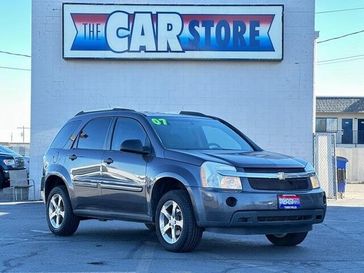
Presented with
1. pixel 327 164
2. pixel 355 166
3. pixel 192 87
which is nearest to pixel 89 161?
pixel 192 87

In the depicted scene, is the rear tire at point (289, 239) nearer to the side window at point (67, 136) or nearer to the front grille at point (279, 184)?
the front grille at point (279, 184)

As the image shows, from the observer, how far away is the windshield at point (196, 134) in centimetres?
888

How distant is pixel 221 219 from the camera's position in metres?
7.72

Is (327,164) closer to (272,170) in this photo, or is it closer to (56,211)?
(56,211)

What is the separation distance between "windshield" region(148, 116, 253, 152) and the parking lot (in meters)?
1.41

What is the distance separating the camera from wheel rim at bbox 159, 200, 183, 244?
8188 millimetres

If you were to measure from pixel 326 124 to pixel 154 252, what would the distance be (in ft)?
126

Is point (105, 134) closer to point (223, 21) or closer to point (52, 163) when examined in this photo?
point (52, 163)

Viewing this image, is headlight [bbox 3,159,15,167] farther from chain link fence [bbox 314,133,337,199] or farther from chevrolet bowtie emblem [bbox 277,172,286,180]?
chevrolet bowtie emblem [bbox 277,172,286,180]

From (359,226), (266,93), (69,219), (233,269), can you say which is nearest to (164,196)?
(233,269)

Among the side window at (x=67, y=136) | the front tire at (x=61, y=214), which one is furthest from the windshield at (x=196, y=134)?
the front tire at (x=61, y=214)

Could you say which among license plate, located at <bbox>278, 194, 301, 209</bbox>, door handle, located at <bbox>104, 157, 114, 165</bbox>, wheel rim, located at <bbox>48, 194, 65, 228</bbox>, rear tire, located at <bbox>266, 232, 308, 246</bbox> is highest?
door handle, located at <bbox>104, 157, 114, 165</bbox>

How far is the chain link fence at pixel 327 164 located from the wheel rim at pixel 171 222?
36.9 feet

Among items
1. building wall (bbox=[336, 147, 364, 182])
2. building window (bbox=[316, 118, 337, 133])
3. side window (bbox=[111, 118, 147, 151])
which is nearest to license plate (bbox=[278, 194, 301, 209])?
side window (bbox=[111, 118, 147, 151])
